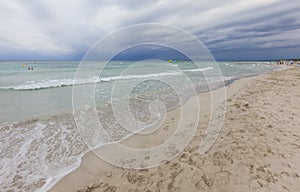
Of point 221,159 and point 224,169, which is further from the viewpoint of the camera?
point 221,159

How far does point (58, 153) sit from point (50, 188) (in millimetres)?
1221

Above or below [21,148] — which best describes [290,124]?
above

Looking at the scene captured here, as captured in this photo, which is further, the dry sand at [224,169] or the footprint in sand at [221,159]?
the footprint in sand at [221,159]

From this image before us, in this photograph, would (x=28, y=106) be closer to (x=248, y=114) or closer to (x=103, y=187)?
(x=103, y=187)

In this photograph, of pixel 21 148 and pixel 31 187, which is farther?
pixel 21 148

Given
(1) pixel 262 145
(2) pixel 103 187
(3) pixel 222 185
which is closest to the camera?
(3) pixel 222 185

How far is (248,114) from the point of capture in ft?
17.3

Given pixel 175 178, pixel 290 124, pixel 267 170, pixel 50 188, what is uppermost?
pixel 290 124

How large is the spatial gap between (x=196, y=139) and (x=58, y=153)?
358 cm

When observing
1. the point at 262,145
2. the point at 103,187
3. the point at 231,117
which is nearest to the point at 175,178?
the point at 103,187

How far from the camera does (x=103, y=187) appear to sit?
9.16 feet

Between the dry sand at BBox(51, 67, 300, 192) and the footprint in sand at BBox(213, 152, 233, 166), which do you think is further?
the footprint in sand at BBox(213, 152, 233, 166)

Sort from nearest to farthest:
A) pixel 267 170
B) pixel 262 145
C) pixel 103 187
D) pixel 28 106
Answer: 1. pixel 267 170
2. pixel 103 187
3. pixel 262 145
4. pixel 28 106

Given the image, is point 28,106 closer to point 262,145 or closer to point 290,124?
point 262,145
